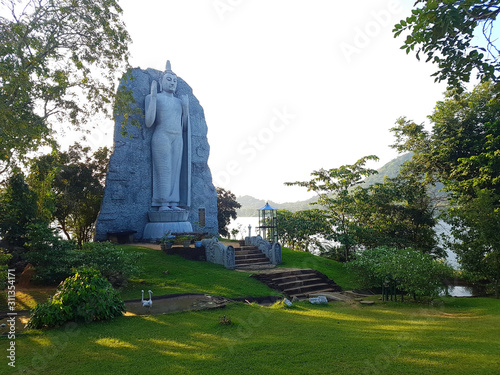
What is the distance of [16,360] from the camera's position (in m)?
4.20

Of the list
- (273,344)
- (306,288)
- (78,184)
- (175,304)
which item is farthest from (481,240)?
(78,184)

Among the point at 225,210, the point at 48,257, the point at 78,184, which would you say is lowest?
the point at 48,257

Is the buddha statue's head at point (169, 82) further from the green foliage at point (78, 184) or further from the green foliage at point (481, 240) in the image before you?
the green foliage at point (481, 240)

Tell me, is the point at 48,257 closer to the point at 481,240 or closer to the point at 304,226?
the point at 304,226

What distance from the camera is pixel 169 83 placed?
51.8 ft

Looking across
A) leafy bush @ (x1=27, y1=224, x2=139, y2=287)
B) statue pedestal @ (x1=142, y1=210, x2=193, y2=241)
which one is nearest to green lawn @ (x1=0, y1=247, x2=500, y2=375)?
leafy bush @ (x1=27, y1=224, x2=139, y2=287)

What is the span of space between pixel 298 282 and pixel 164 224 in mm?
6415

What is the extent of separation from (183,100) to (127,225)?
620 cm

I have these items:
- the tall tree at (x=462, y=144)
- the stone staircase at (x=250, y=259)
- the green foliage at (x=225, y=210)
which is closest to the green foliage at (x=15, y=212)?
the stone staircase at (x=250, y=259)

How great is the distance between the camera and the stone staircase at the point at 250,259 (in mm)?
12016

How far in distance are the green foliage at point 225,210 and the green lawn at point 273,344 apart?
13755 millimetres

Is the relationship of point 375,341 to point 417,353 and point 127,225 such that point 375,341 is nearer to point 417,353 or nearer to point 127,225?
point 417,353

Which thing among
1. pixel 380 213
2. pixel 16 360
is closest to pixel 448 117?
pixel 380 213

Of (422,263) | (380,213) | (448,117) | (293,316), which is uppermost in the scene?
(448,117)
